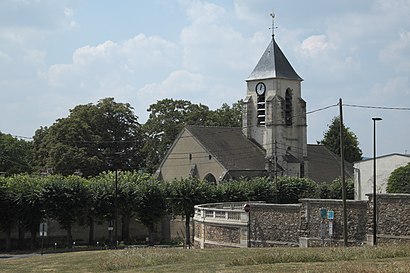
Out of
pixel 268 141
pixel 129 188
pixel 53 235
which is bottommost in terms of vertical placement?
pixel 53 235

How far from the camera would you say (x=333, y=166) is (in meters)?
100

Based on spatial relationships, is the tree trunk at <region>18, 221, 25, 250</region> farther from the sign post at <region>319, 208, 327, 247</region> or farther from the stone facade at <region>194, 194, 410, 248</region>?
the sign post at <region>319, 208, 327, 247</region>

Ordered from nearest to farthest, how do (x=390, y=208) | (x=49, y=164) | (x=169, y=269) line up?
(x=169, y=269)
(x=390, y=208)
(x=49, y=164)

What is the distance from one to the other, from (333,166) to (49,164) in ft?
126

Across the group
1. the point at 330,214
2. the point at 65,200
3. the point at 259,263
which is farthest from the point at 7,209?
the point at 259,263

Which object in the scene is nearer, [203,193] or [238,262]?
[238,262]

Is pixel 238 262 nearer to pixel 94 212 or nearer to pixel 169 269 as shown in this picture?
pixel 169 269

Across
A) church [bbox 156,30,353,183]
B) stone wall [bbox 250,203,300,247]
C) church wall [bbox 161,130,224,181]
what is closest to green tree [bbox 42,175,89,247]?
stone wall [bbox 250,203,300,247]

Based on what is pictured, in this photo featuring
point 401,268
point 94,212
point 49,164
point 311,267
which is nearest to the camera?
point 401,268

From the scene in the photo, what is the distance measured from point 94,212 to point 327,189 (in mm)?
28964

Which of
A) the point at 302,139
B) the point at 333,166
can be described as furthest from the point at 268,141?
the point at 333,166

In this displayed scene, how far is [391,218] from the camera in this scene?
38.8 meters

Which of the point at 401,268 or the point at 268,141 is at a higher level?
the point at 268,141

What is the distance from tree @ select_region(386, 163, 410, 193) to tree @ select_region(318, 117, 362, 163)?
223 ft
